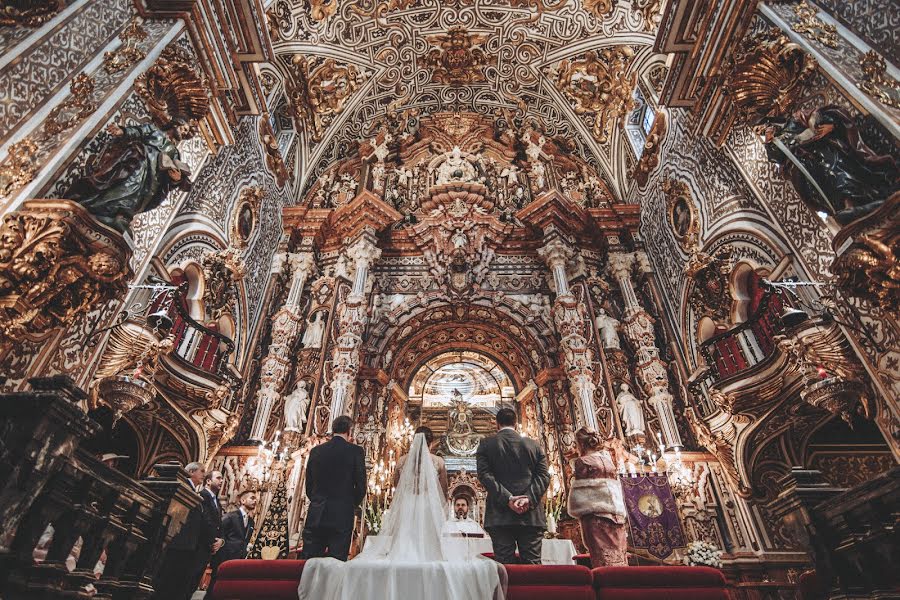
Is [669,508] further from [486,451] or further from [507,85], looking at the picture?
[507,85]

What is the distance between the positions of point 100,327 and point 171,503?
11.1ft

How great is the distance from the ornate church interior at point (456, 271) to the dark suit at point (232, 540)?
67 centimetres

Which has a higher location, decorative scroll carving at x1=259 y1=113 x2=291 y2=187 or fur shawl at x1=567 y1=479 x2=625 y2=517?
decorative scroll carving at x1=259 y1=113 x2=291 y2=187

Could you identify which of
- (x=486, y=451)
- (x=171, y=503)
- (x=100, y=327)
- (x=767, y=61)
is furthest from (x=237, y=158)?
(x=767, y=61)

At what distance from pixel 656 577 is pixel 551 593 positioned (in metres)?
0.82

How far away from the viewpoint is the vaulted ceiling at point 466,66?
1242 cm

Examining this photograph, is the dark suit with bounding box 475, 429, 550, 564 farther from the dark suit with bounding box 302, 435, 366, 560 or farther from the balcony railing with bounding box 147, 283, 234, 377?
the balcony railing with bounding box 147, 283, 234, 377

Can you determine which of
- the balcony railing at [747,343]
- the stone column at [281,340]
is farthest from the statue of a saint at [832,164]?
the stone column at [281,340]

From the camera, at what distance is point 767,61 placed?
7.18 meters

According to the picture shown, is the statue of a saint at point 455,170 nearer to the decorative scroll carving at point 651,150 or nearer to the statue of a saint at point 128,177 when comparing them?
the decorative scroll carving at point 651,150

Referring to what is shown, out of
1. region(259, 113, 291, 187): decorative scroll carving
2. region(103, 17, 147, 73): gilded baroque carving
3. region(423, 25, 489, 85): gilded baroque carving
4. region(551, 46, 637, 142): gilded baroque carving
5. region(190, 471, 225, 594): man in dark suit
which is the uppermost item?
region(423, 25, 489, 85): gilded baroque carving

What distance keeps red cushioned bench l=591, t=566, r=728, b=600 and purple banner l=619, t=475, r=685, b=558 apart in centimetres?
488

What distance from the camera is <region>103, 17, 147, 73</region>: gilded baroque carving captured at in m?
6.42

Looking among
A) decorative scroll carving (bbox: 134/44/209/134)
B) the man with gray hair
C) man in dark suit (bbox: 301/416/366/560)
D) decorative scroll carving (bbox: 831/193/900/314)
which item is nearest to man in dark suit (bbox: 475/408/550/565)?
man in dark suit (bbox: 301/416/366/560)
